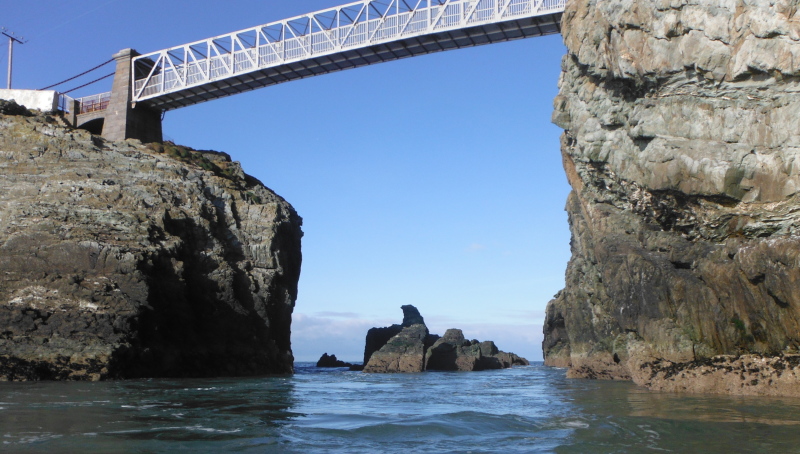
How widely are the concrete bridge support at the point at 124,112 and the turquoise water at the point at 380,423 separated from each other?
32.6m

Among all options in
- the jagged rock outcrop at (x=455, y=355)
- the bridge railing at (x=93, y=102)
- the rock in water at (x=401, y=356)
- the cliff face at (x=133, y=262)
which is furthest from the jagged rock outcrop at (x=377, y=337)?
the bridge railing at (x=93, y=102)

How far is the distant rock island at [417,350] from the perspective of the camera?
2768 inches

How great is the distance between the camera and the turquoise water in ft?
46.7

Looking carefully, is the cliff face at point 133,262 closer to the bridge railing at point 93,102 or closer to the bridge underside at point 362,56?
the bridge underside at point 362,56

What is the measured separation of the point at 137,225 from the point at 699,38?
31.9 m

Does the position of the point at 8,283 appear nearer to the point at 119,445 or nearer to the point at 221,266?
the point at 221,266

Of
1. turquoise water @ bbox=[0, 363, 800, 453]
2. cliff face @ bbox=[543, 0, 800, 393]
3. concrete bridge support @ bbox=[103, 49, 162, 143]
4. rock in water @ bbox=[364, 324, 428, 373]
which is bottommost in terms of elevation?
turquoise water @ bbox=[0, 363, 800, 453]

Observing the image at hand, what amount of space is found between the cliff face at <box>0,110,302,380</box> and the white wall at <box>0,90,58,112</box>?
6.45m

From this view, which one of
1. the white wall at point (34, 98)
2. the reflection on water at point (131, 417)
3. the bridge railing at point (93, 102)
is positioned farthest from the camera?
the bridge railing at point (93, 102)

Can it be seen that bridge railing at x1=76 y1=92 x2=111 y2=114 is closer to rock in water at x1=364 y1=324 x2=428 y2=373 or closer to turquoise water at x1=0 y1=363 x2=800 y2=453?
rock in water at x1=364 y1=324 x2=428 y2=373

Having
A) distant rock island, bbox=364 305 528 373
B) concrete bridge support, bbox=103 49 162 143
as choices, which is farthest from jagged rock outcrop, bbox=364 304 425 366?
concrete bridge support, bbox=103 49 162 143

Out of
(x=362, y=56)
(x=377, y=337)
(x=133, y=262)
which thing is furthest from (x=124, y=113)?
(x=377, y=337)

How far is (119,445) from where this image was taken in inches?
541

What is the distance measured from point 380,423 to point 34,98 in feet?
166
